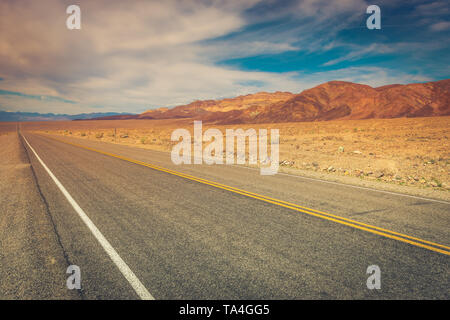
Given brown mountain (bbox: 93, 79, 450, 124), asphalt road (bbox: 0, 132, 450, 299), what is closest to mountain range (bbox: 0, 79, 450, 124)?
brown mountain (bbox: 93, 79, 450, 124)

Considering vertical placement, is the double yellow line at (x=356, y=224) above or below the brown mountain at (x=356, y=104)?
below

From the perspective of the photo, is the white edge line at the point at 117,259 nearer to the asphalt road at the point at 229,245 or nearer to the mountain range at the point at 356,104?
the asphalt road at the point at 229,245

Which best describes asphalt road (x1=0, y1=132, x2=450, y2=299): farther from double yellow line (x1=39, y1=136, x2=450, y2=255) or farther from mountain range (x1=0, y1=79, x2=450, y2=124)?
mountain range (x1=0, y1=79, x2=450, y2=124)

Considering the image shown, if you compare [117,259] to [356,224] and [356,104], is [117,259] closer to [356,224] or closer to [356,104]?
[356,224]

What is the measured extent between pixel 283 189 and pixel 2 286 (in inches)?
255

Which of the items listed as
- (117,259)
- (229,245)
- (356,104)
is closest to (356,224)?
(229,245)

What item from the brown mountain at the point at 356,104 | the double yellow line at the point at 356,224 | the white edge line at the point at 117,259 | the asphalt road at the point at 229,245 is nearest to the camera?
the white edge line at the point at 117,259

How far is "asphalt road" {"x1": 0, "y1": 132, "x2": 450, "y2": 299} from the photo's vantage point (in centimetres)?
292

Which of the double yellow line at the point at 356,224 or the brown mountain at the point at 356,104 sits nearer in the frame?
the double yellow line at the point at 356,224

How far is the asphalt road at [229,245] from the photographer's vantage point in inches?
115

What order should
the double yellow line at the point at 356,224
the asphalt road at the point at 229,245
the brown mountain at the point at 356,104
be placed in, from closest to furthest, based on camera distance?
the asphalt road at the point at 229,245, the double yellow line at the point at 356,224, the brown mountain at the point at 356,104

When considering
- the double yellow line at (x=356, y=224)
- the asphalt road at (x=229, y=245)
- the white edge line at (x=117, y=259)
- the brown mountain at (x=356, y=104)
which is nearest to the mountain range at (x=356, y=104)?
the brown mountain at (x=356, y=104)

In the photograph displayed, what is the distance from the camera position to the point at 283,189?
7.57 m

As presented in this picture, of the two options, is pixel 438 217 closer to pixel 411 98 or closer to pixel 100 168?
pixel 100 168
